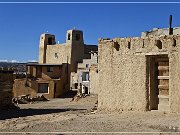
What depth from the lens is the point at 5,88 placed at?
24594mm

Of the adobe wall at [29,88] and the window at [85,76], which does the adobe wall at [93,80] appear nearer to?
the window at [85,76]

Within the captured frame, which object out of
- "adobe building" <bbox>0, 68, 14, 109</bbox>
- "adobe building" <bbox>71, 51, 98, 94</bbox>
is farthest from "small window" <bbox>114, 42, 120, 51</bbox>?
"adobe building" <bbox>71, 51, 98, 94</bbox>

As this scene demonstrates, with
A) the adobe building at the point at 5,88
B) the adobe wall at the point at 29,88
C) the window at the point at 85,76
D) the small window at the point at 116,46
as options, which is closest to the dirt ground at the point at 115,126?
the small window at the point at 116,46

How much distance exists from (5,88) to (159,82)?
12.4 m

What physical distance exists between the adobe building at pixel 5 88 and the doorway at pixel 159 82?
11.9m

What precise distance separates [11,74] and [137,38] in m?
12.3

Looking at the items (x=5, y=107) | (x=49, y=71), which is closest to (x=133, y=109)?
(x=5, y=107)

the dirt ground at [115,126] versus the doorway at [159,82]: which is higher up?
the doorway at [159,82]

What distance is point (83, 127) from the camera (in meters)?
13.4

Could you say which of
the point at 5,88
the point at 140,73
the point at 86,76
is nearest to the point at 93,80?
the point at 86,76

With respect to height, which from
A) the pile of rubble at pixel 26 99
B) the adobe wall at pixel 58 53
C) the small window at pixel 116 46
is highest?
the adobe wall at pixel 58 53

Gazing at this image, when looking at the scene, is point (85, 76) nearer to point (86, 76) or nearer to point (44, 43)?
point (86, 76)

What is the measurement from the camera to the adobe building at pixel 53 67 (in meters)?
43.6

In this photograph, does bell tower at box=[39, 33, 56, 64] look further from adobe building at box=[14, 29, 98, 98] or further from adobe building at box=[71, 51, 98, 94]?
adobe building at box=[71, 51, 98, 94]
